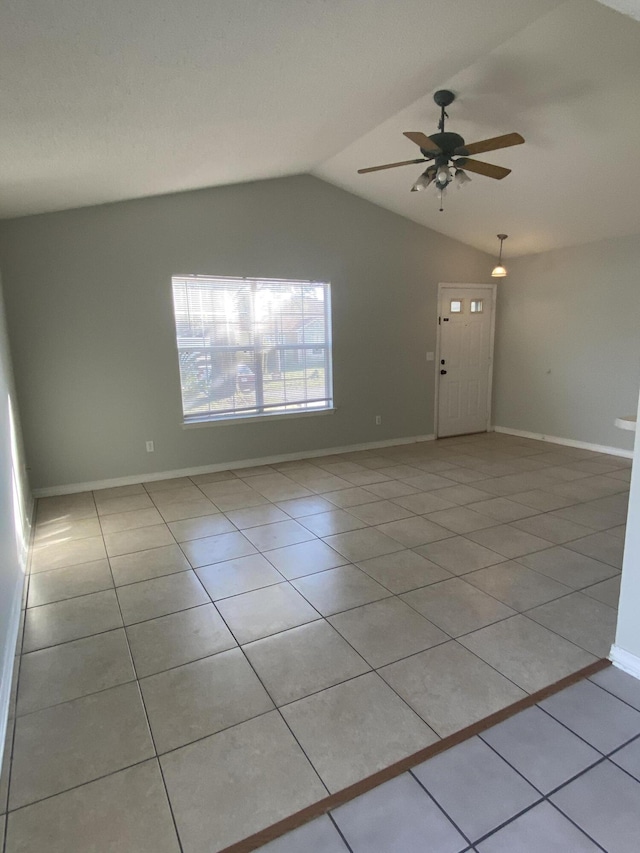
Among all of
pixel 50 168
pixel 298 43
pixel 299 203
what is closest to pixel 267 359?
pixel 299 203

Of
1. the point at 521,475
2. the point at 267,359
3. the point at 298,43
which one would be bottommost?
the point at 521,475

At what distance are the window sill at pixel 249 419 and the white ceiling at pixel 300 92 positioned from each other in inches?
84.8

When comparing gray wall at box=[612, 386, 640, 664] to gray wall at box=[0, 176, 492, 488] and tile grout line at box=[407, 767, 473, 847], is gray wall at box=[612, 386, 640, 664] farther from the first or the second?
gray wall at box=[0, 176, 492, 488]

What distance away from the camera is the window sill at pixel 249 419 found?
4820 millimetres

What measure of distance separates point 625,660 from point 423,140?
2934 mm

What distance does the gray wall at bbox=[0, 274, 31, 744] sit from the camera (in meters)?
1.86

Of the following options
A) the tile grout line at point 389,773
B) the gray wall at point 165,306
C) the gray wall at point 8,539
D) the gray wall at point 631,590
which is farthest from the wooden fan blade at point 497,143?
the gray wall at point 8,539

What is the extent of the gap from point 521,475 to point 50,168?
4513mm

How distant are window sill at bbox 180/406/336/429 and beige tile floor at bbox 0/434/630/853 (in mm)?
970

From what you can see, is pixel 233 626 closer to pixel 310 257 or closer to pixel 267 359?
pixel 267 359

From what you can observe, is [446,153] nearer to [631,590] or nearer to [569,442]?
[631,590]

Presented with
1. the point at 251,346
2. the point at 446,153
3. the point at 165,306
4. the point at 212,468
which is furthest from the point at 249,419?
the point at 446,153

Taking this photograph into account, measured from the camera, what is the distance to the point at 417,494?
412cm

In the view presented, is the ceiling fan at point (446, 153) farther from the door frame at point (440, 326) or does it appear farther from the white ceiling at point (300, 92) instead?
the door frame at point (440, 326)
